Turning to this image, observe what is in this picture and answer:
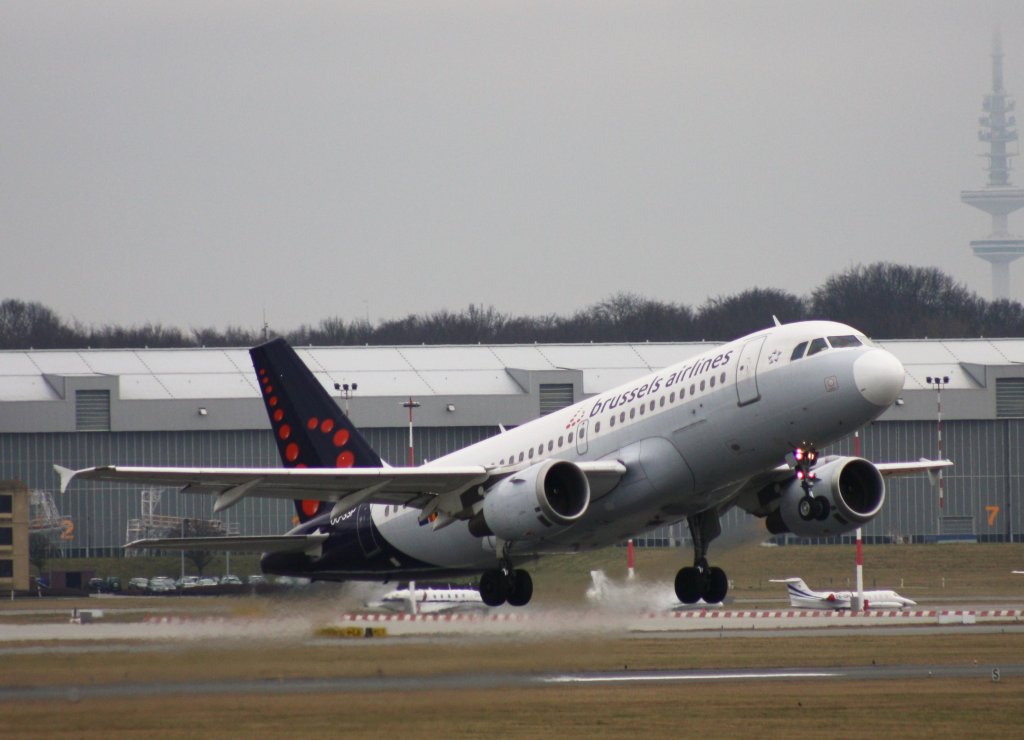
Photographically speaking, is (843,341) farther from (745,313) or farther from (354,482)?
(745,313)

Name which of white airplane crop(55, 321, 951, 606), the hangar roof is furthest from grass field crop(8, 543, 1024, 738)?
the hangar roof

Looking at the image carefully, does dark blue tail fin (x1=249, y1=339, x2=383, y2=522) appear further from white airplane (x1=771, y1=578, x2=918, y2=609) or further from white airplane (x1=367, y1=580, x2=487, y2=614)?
white airplane (x1=771, y1=578, x2=918, y2=609)

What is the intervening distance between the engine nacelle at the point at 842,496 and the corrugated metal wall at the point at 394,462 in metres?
55.5

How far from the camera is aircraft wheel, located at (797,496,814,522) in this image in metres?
41.5

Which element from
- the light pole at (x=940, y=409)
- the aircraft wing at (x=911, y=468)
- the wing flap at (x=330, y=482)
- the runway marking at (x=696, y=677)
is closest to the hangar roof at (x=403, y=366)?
the light pole at (x=940, y=409)

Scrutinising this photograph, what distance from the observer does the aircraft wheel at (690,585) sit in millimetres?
44219

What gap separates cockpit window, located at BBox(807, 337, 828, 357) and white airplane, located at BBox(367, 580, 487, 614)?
33.9m

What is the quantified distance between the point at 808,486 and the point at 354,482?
11029 millimetres

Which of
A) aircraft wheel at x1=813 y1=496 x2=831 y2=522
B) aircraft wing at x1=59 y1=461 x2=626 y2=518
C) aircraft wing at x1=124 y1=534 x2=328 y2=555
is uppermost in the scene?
aircraft wing at x1=59 y1=461 x2=626 y2=518

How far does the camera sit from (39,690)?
4172 cm

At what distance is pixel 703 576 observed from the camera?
4428cm

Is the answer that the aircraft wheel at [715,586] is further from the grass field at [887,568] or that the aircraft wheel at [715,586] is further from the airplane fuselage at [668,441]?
the grass field at [887,568]

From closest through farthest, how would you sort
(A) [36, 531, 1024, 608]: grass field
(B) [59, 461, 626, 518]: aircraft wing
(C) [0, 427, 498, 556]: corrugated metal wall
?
(B) [59, 461, 626, 518]: aircraft wing < (A) [36, 531, 1024, 608]: grass field < (C) [0, 427, 498, 556]: corrugated metal wall

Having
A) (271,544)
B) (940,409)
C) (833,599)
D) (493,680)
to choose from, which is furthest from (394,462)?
(493,680)
